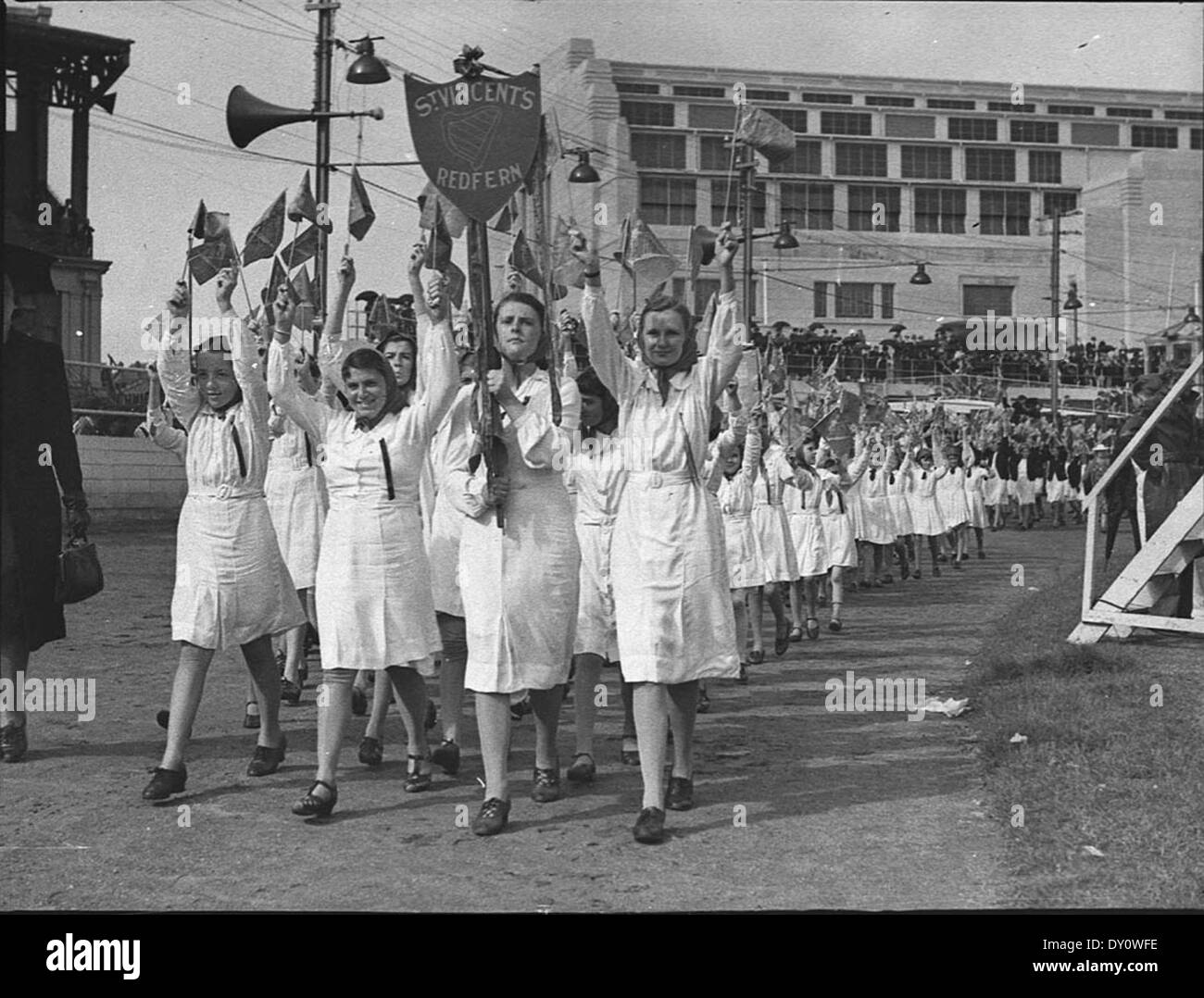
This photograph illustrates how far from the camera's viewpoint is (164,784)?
5.59 meters

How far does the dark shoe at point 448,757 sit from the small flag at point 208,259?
223cm

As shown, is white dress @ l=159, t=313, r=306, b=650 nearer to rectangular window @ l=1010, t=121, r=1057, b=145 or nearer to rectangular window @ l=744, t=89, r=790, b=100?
rectangular window @ l=744, t=89, r=790, b=100

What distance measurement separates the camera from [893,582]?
651 inches

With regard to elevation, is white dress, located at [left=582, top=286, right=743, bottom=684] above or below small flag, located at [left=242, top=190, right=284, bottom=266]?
below

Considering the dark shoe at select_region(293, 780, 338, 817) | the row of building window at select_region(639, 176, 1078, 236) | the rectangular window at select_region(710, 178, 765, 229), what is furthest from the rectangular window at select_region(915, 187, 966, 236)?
the dark shoe at select_region(293, 780, 338, 817)

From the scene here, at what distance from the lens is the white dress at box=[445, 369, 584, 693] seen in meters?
5.45

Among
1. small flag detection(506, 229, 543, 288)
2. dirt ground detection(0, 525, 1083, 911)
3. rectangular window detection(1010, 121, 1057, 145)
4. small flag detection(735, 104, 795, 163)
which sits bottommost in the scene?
dirt ground detection(0, 525, 1083, 911)

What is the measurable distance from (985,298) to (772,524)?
2107 mm

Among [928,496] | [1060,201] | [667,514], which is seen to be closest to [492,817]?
[667,514]

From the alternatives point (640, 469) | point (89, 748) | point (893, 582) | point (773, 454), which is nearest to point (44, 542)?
point (89, 748)

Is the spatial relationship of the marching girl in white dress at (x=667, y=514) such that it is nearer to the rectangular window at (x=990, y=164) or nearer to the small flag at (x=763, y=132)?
the small flag at (x=763, y=132)

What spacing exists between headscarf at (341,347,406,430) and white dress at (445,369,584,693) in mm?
424
